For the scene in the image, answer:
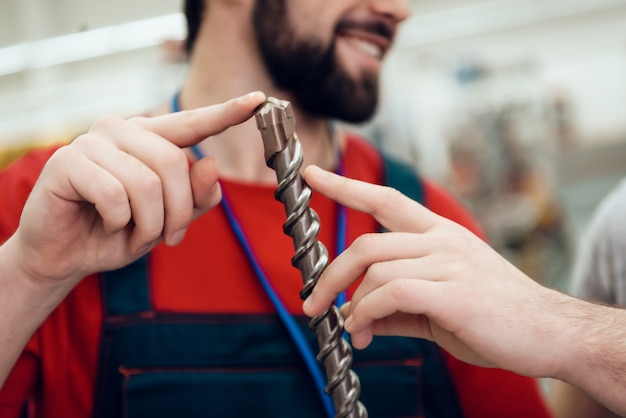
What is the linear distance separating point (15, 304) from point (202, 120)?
280mm

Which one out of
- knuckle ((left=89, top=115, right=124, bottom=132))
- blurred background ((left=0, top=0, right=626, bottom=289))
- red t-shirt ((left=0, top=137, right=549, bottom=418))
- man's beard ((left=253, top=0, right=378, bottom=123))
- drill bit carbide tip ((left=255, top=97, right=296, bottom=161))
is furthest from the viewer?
blurred background ((left=0, top=0, right=626, bottom=289))

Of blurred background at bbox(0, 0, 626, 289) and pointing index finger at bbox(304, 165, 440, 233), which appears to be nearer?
pointing index finger at bbox(304, 165, 440, 233)

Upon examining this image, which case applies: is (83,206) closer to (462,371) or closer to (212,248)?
(212,248)

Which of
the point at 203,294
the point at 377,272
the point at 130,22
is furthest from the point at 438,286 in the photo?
the point at 130,22

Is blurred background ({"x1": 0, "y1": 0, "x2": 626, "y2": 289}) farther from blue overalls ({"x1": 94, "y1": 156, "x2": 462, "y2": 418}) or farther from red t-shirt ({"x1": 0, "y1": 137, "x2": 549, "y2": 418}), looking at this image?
blue overalls ({"x1": 94, "y1": 156, "x2": 462, "y2": 418})

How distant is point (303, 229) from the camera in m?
0.54

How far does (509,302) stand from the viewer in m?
0.58

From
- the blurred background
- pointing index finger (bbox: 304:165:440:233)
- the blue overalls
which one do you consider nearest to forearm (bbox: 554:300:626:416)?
pointing index finger (bbox: 304:165:440:233)

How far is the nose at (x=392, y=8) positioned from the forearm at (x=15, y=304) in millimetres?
675

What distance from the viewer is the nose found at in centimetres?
102

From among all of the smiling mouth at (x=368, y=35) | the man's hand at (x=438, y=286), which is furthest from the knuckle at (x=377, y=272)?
the smiling mouth at (x=368, y=35)

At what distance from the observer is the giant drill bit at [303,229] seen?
0.53 metres

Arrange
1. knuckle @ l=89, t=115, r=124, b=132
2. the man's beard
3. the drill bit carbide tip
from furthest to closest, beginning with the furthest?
the man's beard < knuckle @ l=89, t=115, r=124, b=132 < the drill bit carbide tip

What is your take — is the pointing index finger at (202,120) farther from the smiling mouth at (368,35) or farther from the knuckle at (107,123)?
the smiling mouth at (368,35)
